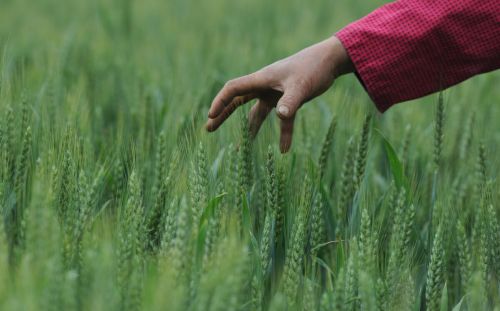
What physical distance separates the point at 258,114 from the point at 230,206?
1.22 feet

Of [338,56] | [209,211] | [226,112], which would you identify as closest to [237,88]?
[226,112]

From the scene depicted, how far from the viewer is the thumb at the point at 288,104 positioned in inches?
63.2

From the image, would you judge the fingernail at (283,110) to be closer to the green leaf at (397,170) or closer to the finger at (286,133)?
the finger at (286,133)

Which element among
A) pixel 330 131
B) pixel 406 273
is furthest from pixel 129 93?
pixel 406 273

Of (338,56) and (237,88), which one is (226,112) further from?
(338,56)

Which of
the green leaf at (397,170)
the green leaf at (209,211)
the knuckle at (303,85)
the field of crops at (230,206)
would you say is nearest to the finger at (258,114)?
the field of crops at (230,206)

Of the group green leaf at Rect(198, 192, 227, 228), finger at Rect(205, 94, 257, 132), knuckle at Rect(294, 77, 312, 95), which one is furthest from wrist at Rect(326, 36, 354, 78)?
green leaf at Rect(198, 192, 227, 228)

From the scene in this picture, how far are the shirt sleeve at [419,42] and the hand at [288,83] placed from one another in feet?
0.22

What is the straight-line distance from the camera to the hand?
166 centimetres

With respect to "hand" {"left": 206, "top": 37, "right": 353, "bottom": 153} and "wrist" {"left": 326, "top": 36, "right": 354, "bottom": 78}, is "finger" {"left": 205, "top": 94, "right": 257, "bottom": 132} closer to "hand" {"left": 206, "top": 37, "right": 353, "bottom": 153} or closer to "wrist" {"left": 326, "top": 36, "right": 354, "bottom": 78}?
"hand" {"left": 206, "top": 37, "right": 353, "bottom": 153}

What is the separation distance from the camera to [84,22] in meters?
4.21

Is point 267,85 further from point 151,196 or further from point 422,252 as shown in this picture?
point 422,252

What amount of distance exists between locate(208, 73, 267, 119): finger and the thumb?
0.27 feet

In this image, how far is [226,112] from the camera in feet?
5.81
